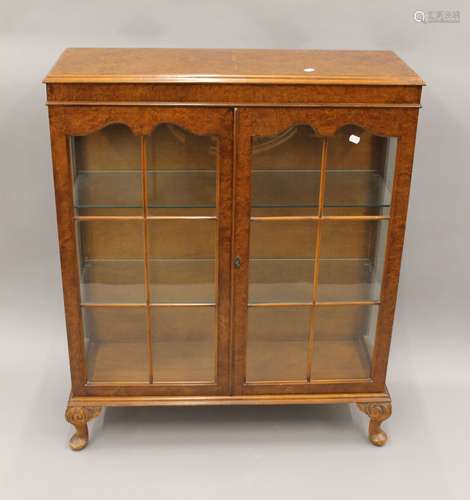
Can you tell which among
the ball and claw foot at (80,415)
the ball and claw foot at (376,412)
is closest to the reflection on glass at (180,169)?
the ball and claw foot at (80,415)

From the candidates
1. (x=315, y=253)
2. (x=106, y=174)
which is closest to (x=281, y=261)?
(x=315, y=253)

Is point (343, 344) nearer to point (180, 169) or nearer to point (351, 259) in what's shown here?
point (351, 259)

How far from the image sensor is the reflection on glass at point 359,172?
2326 millimetres

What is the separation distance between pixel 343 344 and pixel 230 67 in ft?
3.00

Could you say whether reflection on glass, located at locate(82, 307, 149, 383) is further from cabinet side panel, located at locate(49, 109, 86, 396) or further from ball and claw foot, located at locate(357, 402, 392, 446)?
ball and claw foot, located at locate(357, 402, 392, 446)

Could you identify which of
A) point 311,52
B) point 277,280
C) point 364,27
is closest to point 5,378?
point 277,280

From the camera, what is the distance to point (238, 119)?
7.30 feet

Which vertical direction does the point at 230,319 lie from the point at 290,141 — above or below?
below

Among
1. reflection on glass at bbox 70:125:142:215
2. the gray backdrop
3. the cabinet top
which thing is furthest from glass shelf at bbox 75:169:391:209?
the gray backdrop

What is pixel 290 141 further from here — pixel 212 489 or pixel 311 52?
pixel 212 489

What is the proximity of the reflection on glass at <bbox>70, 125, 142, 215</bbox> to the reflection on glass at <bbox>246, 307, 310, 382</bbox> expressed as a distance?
1.65ft

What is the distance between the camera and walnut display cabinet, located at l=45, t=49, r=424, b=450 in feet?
7.28

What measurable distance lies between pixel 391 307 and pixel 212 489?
2.44ft

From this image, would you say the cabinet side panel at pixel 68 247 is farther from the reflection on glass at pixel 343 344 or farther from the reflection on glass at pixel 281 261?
Answer: the reflection on glass at pixel 343 344
